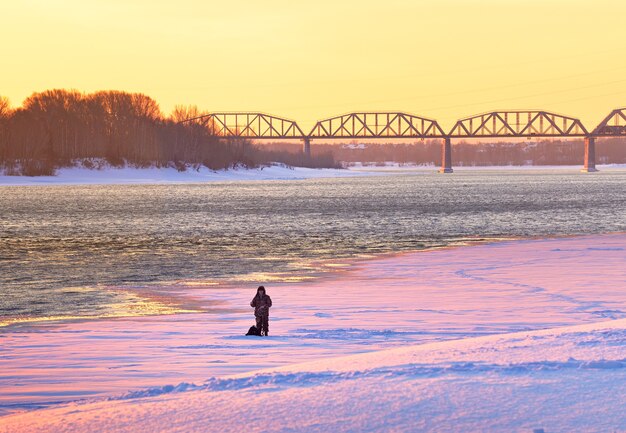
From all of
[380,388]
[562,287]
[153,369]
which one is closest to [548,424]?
[380,388]

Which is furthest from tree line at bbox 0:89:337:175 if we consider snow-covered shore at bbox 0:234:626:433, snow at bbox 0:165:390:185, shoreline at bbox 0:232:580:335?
snow-covered shore at bbox 0:234:626:433

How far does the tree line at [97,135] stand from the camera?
152 metres

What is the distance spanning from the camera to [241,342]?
13352mm

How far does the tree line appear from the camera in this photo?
15200 cm

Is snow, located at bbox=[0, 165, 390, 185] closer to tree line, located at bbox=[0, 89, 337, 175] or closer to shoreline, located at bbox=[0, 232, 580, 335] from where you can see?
tree line, located at bbox=[0, 89, 337, 175]

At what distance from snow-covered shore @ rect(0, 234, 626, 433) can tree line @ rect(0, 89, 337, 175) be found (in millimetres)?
135930

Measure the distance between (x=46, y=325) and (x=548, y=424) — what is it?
10.1 m

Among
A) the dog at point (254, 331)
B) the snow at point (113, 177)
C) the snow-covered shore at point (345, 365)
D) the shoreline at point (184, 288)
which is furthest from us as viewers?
the snow at point (113, 177)

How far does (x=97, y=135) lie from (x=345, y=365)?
15912 cm

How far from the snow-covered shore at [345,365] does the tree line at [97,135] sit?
136 meters

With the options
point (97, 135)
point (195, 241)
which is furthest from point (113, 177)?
point (195, 241)

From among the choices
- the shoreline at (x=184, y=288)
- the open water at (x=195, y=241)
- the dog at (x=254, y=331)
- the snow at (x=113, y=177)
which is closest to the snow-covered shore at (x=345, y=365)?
the dog at (x=254, y=331)

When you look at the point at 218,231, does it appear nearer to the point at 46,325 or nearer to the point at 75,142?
the point at 46,325

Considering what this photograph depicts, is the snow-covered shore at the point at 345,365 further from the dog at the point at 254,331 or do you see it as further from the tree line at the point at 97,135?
the tree line at the point at 97,135
